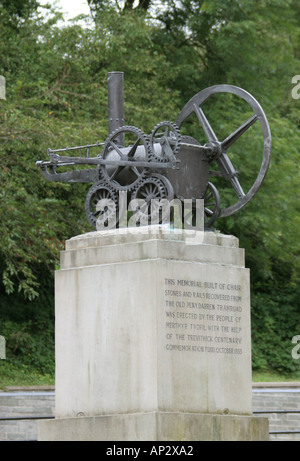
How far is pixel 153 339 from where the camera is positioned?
1126 cm

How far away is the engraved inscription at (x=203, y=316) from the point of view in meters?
11.5

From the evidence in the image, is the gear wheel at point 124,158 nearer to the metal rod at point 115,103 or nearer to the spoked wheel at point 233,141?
the metal rod at point 115,103

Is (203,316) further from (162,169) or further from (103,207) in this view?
(103,207)

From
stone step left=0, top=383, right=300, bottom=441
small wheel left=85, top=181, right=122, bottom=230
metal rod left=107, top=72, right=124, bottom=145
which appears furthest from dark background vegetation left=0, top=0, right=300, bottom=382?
small wheel left=85, top=181, right=122, bottom=230

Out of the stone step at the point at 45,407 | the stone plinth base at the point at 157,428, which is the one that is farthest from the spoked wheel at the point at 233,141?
the stone step at the point at 45,407

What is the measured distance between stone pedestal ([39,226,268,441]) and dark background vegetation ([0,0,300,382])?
26.4 feet

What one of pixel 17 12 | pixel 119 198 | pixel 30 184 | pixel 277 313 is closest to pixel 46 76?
pixel 17 12

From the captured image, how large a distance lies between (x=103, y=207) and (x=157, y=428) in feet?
9.00

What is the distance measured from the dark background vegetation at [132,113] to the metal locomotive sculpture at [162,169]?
7.36 m

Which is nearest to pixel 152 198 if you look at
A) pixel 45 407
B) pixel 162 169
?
pixel 162 169

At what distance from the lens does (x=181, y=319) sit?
11.5m

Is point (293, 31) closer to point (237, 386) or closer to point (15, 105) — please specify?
point (15, 105)

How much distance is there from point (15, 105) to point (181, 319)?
1120 centimetres

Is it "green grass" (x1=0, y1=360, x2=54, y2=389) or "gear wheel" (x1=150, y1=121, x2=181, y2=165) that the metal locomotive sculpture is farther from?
"green grass" (x1=0, y1=360, x2=54, y2=389)
